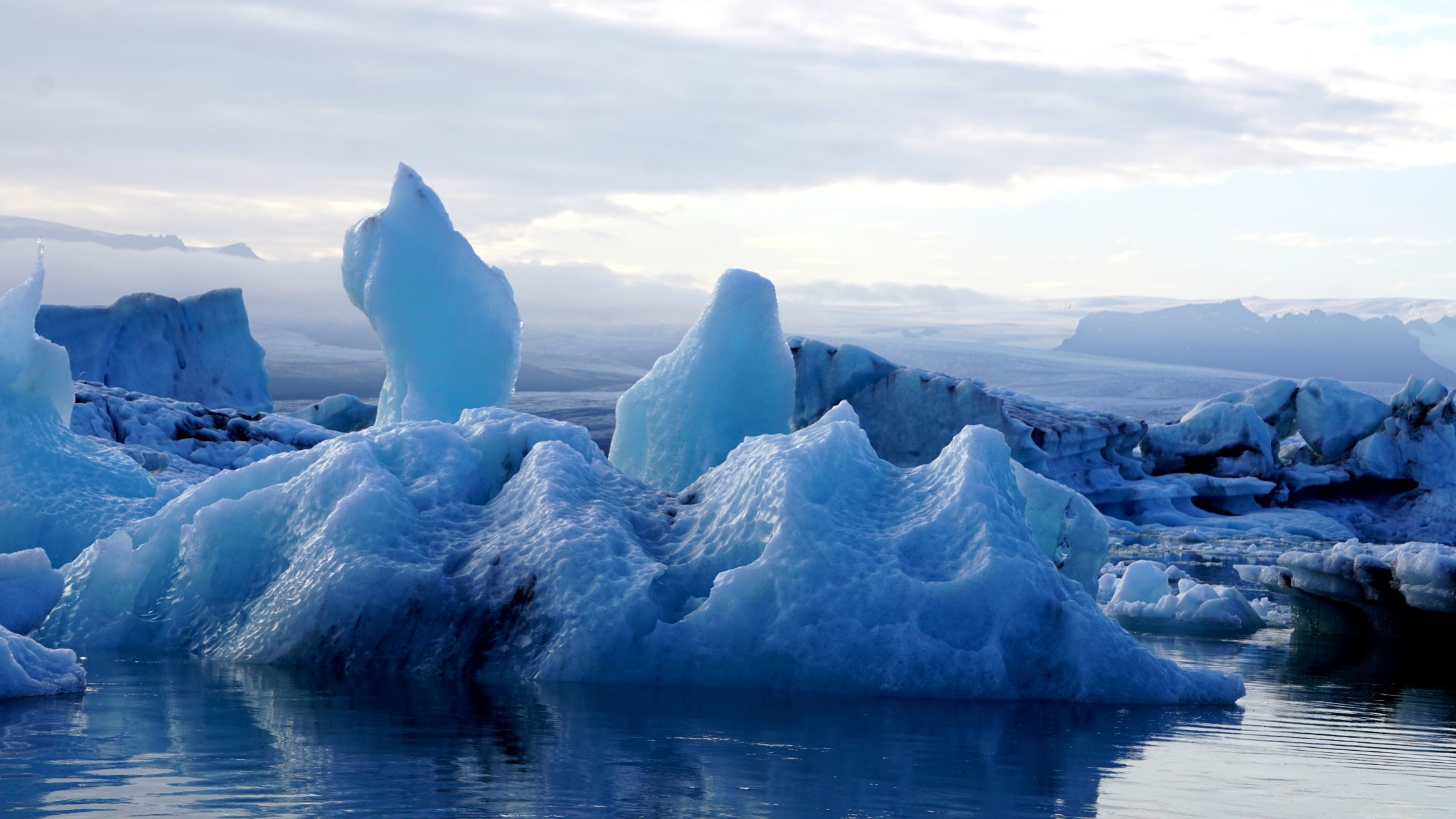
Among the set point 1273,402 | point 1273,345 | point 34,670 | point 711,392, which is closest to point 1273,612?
point 711,392

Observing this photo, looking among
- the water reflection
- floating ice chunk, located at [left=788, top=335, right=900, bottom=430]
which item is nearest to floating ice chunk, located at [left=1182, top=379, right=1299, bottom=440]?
floating ice chunk, located at [left=788, top=335, right=900, bottom=430]

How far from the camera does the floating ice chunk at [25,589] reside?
6.92 meters

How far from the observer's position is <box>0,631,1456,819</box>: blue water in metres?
3.74

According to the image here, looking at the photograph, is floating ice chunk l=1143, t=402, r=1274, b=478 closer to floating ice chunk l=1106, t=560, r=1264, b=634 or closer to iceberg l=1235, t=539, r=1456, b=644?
floating ice chunk l=1106, t=560, r=1264, b=634

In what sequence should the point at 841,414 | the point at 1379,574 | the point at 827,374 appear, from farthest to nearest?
the point at 827,374 → the point at 1379,574 → the point at 841,414

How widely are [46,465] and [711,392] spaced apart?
5.39 metres

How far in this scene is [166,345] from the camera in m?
23.6

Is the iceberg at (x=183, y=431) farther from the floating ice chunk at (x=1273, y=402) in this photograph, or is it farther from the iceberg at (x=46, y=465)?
the floating ice chunk at (x=1273, y=402)

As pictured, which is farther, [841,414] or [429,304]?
[429,304]

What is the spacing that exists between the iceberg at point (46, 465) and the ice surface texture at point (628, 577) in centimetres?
162

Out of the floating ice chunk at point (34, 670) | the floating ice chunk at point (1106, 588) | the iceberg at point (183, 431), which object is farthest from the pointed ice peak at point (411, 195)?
the floating ice chunk at point (34, 670)

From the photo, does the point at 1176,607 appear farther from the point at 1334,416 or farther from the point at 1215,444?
the point at 1334,416

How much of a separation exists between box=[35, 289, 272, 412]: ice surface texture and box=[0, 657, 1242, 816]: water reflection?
60.9ft

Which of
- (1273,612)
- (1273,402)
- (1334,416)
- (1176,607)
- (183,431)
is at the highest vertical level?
(1273,402)
